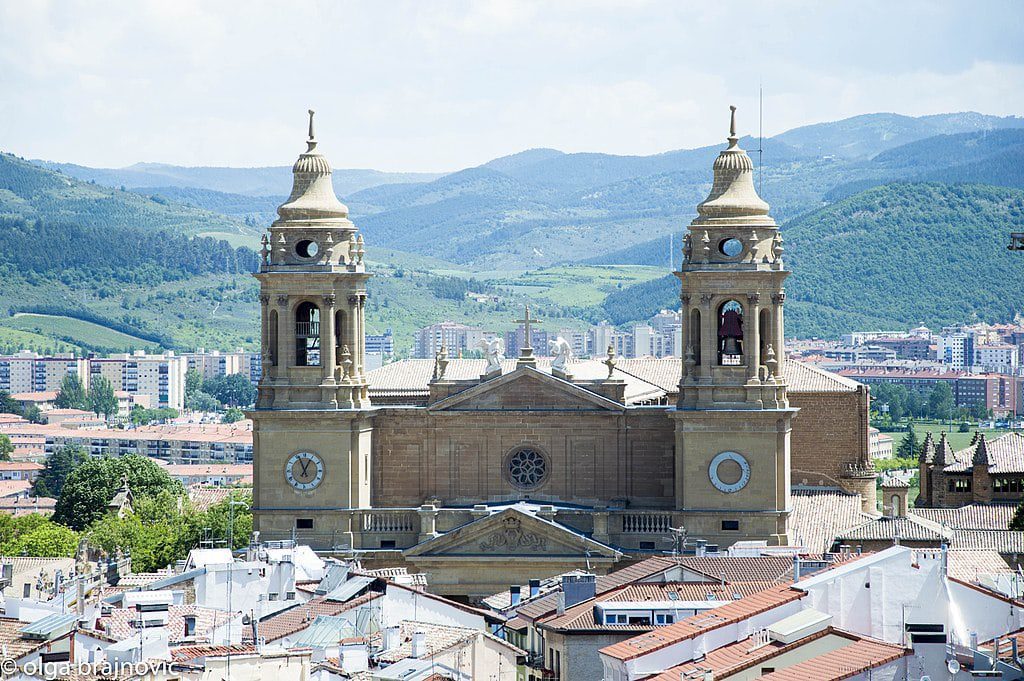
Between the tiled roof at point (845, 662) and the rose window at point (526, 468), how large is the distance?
136ft

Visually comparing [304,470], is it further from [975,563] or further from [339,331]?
[975,563]

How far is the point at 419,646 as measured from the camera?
54656mm

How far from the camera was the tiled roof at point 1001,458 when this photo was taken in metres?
122

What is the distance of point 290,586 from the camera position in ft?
227

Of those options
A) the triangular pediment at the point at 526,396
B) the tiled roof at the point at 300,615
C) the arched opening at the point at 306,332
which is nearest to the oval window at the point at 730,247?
the triangular pediment at the point at 526,396

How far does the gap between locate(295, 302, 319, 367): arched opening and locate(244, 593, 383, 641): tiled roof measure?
21.1 m

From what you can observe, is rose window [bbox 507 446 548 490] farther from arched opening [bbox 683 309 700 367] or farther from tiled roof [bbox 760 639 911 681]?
tiled roof [bbox 760 639 911 681]

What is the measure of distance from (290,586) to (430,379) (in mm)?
19245

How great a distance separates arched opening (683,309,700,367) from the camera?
82.8m

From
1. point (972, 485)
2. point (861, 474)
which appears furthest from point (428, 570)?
point (972, 485)

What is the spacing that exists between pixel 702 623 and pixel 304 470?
116 feet

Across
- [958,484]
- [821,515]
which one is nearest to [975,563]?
[821,515]

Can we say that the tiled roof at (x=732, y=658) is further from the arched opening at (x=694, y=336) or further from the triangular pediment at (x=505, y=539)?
the arched opening at (x=694, y=336)

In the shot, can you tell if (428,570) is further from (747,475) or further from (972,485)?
(972,485)
